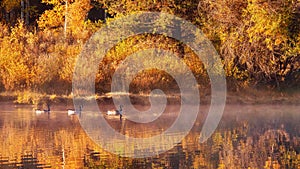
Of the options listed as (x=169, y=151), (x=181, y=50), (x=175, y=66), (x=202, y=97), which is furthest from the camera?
(x=181, y=50)

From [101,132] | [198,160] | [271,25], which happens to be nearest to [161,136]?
[101,132]

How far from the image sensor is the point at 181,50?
26.4m

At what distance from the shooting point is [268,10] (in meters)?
22.3

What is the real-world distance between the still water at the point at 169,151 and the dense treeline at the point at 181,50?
6.20ft

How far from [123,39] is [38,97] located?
3318 mm

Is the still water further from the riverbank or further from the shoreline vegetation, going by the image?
the shoreline vegetation

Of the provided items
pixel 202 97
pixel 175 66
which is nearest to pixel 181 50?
pixel 175 66

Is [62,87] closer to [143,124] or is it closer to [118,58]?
[118,58]

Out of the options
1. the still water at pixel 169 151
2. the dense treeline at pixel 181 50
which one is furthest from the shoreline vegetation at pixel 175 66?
the still water at pixel 169 151

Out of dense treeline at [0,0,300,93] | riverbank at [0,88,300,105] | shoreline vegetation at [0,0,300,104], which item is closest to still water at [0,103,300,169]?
riverbank at [0,88,300,105]

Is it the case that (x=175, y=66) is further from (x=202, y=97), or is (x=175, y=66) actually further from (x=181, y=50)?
(x=202, y=97)

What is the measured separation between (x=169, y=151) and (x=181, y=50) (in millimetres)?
10709

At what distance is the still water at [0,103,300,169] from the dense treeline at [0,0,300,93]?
6.20ft

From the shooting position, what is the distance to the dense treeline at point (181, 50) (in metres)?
24.0
